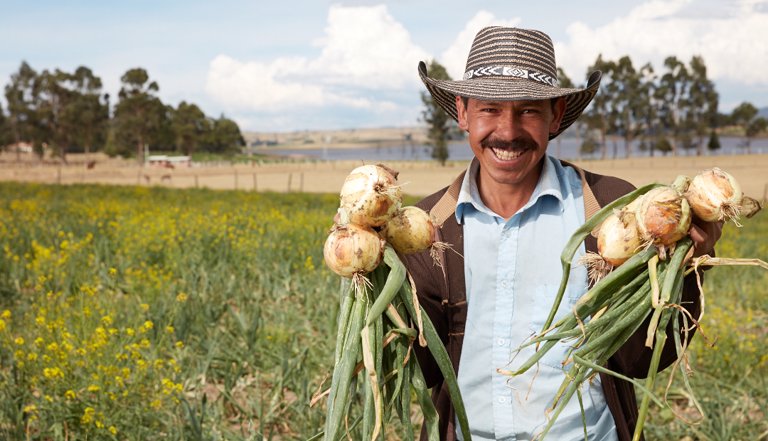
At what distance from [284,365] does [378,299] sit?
248 centimetres

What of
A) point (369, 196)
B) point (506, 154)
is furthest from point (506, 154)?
point (369, 196)

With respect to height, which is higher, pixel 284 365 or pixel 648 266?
pixel 648 266

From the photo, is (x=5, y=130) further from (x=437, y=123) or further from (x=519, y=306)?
(x=519, y=306)

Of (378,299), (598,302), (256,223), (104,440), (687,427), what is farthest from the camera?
(256,223)

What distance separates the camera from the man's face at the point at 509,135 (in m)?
2.15

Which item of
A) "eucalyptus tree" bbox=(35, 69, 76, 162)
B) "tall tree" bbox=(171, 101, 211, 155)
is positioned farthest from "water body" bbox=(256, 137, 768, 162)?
"eucalyptus tree" bbox=(35, 69, 76, 162)

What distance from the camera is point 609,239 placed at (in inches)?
64.4

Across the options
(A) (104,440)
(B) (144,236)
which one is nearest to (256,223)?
(B) (144,236)

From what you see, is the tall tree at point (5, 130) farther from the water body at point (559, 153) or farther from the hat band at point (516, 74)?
the hat band at point (516, 74)

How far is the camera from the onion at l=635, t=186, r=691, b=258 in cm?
154

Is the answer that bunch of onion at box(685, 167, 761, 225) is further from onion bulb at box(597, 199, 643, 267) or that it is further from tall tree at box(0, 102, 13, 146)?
tall tree at box(0, 102, 13, 146)

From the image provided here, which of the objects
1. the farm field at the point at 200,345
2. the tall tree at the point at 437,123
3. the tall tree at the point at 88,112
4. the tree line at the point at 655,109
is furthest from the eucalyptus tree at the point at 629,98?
the farm field at the point at 200,345

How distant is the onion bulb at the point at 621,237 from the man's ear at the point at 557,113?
72cm

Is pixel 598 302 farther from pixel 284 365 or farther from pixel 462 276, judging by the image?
pixel 284 365
